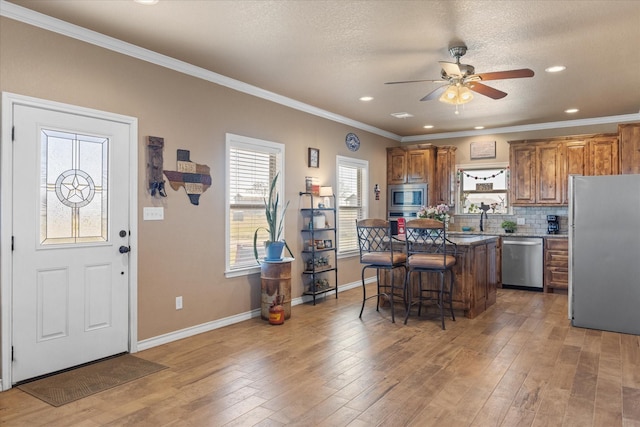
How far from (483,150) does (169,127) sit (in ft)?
18.6

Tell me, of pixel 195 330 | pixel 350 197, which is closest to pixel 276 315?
pixel 195 330

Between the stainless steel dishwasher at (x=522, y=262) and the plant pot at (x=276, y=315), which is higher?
the stainless steel dishwasher at (x=522, y=262)

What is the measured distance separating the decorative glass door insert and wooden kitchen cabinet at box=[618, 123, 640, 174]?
21.9ft

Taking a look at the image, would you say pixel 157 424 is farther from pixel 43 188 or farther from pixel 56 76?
pixel 56 76

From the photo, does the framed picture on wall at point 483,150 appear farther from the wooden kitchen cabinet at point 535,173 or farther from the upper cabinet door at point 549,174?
the upper cabinet door at point 549,174

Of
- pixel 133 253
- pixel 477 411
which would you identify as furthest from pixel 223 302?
pixel 477 411

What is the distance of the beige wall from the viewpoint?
3262 millimetres

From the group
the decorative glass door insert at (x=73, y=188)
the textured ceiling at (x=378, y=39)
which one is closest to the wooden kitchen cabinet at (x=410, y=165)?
the textured ceiling at (x=378, y=39)

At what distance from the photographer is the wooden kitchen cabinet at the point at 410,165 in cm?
767

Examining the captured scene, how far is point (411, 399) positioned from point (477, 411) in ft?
1.38

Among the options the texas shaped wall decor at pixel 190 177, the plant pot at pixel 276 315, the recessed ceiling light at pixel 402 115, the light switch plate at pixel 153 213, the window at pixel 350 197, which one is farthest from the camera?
the window at pixel 350 197

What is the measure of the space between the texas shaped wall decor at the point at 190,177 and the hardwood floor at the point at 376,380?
1.48 m

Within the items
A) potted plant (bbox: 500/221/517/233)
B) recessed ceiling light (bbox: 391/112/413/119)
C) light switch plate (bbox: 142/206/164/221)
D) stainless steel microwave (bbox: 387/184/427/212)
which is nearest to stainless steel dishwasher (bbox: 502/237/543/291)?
potted plant (bbox: 500/221/517/233)

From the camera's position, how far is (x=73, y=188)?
11.3ft
